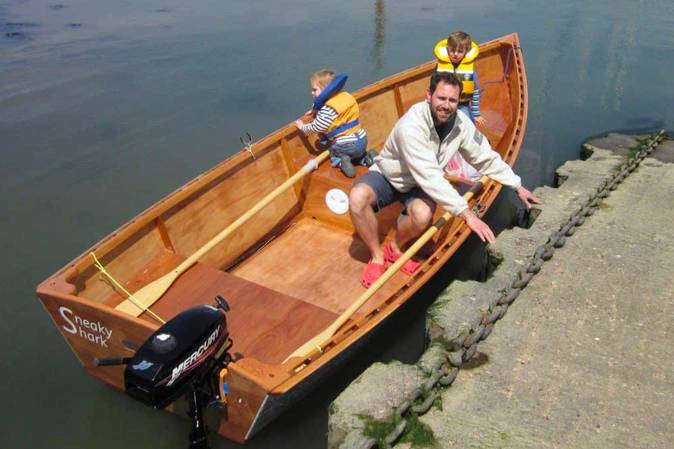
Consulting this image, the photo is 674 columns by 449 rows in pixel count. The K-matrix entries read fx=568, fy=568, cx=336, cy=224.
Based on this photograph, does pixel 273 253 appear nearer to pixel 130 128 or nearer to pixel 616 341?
pixel 616 341

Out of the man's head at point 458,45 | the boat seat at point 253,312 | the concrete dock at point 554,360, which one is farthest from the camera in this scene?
the man's head at point 458,45

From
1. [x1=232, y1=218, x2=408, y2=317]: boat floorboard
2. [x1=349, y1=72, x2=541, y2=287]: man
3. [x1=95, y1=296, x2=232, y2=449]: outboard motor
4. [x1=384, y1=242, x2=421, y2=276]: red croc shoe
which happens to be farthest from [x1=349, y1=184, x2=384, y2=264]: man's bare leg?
[x1=95, y1=296, x2=232, y2=449]: outboard motor

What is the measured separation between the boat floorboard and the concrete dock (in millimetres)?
1057

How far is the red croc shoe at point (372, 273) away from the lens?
16.7 feet

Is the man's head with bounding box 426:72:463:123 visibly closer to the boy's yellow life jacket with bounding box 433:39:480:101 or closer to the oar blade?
the boy's yellow life jacket with bounding box 433:39:480:101

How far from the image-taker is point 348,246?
232 inches

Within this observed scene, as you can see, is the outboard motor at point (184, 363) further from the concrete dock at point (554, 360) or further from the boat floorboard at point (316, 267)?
the boat floorboard at point (316, 267)

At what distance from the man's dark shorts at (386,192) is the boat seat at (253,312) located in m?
1.14

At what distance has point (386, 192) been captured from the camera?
195 inches

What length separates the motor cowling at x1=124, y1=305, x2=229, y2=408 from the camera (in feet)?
10.2

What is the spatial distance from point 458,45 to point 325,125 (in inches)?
68.8

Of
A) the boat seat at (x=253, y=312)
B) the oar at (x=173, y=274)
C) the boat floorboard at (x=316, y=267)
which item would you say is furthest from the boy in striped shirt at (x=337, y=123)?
the boat seat at (x=253, y=312)

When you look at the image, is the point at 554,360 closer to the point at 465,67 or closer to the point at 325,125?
the point at 325,125

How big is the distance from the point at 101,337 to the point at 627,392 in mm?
3548
